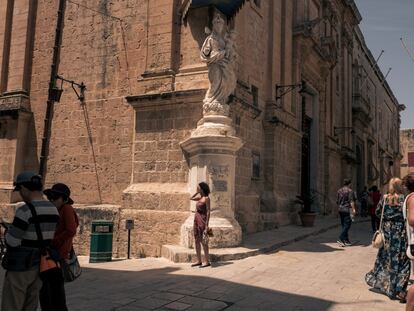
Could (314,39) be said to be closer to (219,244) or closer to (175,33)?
(175,33)

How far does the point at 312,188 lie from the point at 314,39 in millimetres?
6250

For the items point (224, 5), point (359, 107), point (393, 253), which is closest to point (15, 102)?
point (224, 5)

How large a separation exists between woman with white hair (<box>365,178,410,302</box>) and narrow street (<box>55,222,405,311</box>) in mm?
175

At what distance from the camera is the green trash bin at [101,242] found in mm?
9266

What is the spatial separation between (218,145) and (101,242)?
3.32m

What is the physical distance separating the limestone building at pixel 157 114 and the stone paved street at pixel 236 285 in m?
1.36

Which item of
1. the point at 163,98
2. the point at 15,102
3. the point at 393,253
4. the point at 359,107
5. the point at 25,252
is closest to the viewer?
the point at 25,252

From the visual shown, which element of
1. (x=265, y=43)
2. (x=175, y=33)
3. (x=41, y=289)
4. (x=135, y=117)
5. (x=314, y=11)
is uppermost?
(x=314, y=11)

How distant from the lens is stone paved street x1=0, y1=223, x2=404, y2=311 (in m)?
5.39

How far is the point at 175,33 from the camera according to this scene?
1081cm

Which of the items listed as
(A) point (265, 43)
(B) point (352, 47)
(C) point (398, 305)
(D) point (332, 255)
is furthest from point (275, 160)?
(B) point (352, 47)

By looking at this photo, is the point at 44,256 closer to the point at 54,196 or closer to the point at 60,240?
the point at 60,240

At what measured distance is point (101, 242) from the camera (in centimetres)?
930

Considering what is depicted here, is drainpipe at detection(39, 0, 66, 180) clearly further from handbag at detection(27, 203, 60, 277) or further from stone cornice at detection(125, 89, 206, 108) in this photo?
handbag at detection(27, 203, 60, 277)
